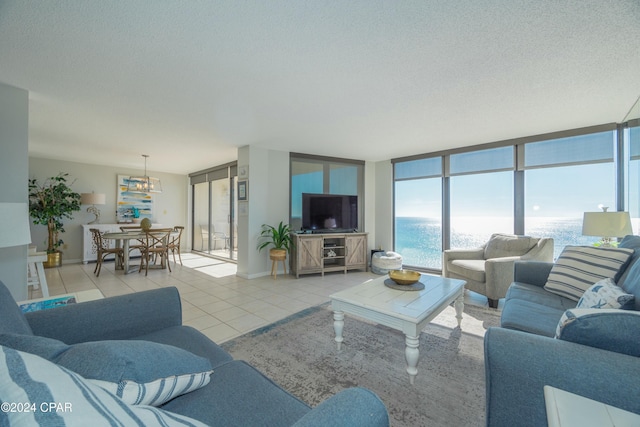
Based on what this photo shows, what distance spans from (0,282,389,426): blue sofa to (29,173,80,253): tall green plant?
5.23 metres

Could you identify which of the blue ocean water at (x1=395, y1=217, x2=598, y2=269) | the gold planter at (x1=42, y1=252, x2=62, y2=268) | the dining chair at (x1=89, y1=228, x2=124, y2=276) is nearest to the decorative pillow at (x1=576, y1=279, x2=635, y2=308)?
the blue ocean water at (x1=395, y1=217, x2=598, y2=269)

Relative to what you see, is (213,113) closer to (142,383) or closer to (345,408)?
(142,383)

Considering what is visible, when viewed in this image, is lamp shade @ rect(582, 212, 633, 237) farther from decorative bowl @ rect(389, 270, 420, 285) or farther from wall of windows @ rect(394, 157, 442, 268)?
wall of windows @ rect(394, 157, 442, 268)

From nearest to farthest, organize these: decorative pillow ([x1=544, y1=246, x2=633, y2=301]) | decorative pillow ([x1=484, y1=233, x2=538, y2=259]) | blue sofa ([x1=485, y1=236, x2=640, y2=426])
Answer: blue sofa ([x1=485, y1=236, x2=640, y2=426]) < decorative pillow ([x1=544, y1=246, x2=633, y2=301]) < decorative pillow ([x1=484, y1=233, x2=538, y2=259])

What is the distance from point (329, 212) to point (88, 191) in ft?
18.5

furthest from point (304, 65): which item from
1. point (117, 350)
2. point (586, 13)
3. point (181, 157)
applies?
point (181, 157)

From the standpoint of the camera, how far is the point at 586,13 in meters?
1.50

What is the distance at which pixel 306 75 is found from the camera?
2162 mm

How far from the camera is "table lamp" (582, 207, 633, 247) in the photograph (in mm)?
2469

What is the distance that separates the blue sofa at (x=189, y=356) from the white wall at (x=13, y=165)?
2.01m

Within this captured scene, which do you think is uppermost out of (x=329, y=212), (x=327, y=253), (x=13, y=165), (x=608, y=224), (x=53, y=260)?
(x=13, y=165)

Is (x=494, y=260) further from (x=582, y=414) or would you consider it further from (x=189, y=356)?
(x=189, y=356)

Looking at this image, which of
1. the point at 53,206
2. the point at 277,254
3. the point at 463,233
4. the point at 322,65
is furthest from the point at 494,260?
the point at 53,206

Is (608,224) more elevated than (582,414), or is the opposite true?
(608,224)
